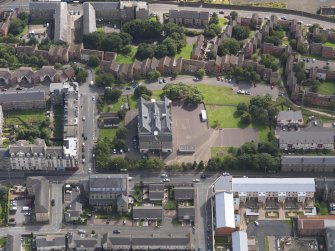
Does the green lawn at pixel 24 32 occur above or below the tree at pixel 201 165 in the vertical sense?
above

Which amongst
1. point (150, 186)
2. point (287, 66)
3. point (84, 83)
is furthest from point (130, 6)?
point (150, 186)

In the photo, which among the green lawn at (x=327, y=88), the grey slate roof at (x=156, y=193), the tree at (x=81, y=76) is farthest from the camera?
the green lawn at (x=327, y=88)

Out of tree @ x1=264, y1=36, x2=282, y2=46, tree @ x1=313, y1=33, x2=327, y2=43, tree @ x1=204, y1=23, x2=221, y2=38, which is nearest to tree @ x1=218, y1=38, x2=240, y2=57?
tree @ x1=204, y1=23, x2=221, y2=38

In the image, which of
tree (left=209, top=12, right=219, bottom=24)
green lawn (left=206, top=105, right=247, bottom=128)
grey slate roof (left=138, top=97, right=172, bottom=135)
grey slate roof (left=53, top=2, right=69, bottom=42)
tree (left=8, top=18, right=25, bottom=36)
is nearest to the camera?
grey slate roof (left=138, top=97, right=172, bottom=135)

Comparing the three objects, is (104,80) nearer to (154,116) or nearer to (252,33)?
(154,116)

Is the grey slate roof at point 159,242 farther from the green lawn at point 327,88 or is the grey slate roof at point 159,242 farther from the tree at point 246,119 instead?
the green lawn at point 327,88

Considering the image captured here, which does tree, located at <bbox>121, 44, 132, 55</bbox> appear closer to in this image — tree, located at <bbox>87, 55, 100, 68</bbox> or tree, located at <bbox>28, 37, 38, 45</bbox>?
tree, located at <bbox>87, 55, 100, 68</bbox>

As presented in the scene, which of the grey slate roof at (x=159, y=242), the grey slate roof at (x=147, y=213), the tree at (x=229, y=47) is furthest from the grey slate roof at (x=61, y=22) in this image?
the grey slate roof at (x=159, y=242)
